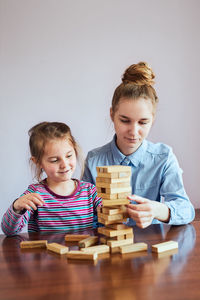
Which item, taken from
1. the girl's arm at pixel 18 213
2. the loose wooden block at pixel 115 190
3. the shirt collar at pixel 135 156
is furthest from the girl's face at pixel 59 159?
the loose wooden block at pixel 115 190

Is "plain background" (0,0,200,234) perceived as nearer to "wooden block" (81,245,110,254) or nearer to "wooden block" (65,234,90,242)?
"wooden block" (65,234,90,242)

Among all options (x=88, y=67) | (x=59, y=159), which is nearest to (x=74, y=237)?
(x=59, y=159)

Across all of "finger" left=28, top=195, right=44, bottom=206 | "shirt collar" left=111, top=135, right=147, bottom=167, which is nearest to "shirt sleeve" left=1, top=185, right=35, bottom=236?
"finger" left=28, top=195, right=44, bottom=206

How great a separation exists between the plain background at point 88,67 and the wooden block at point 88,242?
2.17 metres

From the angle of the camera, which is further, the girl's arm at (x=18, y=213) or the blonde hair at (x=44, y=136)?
the blonde hair at (x=44, y=136)

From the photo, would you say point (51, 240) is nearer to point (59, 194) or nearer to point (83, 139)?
point (59, 194)

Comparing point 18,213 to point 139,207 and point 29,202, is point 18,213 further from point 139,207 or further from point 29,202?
point 139,207

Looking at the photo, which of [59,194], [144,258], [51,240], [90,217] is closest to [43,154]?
[59,194]

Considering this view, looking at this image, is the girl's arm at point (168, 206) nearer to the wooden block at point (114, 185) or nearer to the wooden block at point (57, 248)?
the wooden block at point (114, 185)

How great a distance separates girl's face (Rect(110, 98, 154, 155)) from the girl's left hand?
17.6 inches

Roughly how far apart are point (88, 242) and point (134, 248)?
0.53ft

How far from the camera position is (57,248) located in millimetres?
1172

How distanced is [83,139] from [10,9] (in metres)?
1.35

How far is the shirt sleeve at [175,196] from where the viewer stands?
→ 1.48 metres
